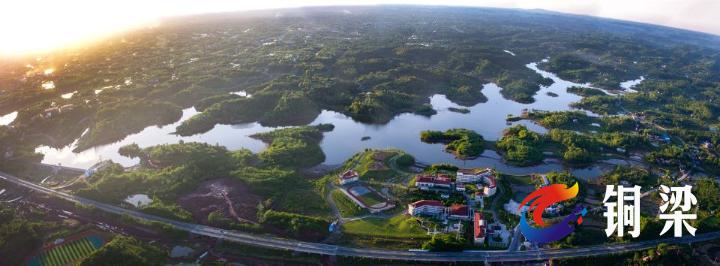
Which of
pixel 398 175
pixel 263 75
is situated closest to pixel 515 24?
pixel 263 75

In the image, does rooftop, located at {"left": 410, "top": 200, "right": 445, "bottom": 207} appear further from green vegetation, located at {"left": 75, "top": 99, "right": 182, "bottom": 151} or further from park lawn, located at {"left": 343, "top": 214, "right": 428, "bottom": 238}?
green vegetation, located at {"left": 75, "top": 99, "right": 182, "bottom": 151}

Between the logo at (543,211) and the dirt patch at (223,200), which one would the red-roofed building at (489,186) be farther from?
the dirt patch at (223,200)

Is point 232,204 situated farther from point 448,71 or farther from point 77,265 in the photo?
point 448,71

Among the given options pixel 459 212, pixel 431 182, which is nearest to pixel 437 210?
pixel 459 212

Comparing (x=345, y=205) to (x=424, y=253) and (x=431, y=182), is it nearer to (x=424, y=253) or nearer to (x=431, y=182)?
(x=431, y=182)

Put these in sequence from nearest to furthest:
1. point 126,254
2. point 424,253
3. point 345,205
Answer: point 126,254 → point 424,253 → point 345,205

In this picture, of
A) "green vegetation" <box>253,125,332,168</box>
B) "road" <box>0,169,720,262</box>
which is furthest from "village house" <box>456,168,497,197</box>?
"green vegetation" <box>253,125,332,168</box>
